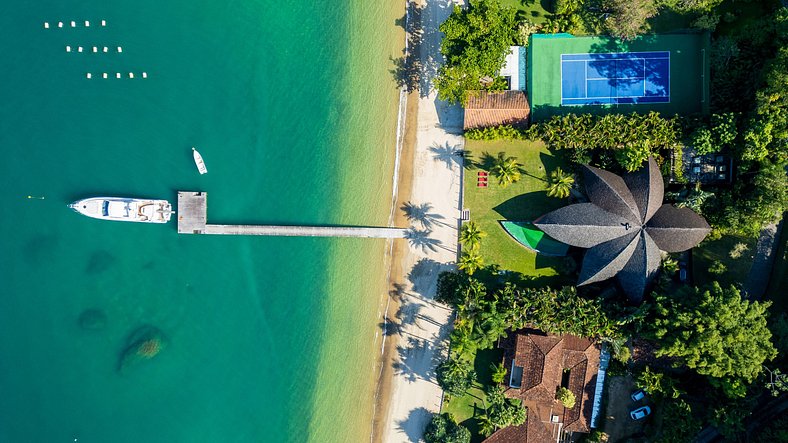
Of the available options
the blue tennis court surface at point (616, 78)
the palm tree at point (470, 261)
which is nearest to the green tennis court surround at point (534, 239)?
the palm tree at point (470, 261)

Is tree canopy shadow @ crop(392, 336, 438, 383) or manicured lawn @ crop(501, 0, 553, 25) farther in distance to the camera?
tree canopy shadow @ crop(392, 336, 438, 383)

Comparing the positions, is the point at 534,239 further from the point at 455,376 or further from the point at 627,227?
the point at 455,376

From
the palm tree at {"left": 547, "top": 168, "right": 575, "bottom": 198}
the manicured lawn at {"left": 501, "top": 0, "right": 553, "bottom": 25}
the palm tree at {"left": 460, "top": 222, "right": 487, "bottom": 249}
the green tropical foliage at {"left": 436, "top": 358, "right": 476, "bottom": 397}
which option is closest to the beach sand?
the palm tree at {"left": 460, "top": 222, "right": 487, "bottom": 249}

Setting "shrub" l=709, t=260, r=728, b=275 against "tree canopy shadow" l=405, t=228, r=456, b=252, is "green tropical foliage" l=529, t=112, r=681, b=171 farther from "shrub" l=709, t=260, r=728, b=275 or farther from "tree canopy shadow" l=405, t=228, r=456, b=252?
"tree canopy shadow" l=405, t=228, r=456, b=252

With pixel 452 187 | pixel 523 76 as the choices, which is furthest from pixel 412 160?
pixel 523 76

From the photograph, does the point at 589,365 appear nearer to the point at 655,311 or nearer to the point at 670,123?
the point at 655,311

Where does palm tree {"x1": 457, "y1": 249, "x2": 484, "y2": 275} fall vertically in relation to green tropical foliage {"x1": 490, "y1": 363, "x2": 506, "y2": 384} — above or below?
above

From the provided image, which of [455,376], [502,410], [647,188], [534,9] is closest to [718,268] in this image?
[647,188]
